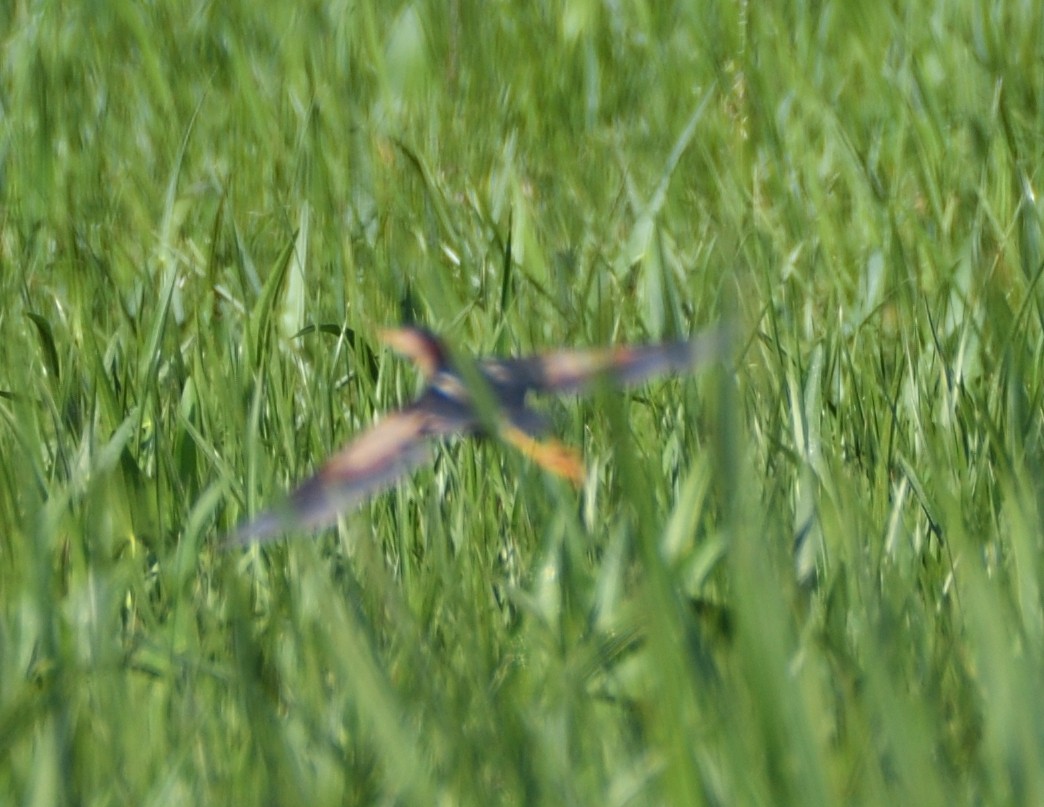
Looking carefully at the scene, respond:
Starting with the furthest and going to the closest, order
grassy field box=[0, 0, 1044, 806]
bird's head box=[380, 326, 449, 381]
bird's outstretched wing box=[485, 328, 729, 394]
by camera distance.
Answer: bird's head box=[380, 326, 449, 381] < bird's outstretched wing box=[485, 328, 729, 394] < grassy field box=[0, 0, 1044, 806]

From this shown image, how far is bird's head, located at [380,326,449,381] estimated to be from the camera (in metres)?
1.13

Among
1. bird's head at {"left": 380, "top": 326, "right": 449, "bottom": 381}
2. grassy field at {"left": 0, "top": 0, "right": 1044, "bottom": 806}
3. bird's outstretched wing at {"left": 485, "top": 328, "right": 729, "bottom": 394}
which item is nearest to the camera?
grassy field at {"left": 0, "top": 0, "right": 1044, "bottom": 806}

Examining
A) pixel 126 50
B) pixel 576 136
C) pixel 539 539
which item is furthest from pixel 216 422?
pixel 126 50

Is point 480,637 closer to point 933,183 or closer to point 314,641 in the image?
point 314,641

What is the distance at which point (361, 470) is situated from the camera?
34.4 inches

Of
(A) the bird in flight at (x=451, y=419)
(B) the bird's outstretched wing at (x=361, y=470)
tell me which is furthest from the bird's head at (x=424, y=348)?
(B) the bird's outstretched wing at (x=361, y=470)

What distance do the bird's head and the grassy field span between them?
0.04 metres

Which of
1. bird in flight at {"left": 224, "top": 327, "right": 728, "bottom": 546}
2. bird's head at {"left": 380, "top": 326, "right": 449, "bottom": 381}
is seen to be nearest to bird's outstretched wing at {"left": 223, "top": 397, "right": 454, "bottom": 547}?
bird in flight at {"left": 224, "top": 327, "right": 728, "bottom": 546}

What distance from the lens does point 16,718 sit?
805 millimetres

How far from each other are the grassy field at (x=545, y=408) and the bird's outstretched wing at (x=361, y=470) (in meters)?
0.05

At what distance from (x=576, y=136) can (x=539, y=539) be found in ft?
5.03

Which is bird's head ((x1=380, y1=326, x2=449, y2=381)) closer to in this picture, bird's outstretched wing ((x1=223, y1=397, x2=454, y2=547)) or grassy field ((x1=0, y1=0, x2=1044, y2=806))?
grassy field ((x1=0, y1=0, x2=1044, y2=806))

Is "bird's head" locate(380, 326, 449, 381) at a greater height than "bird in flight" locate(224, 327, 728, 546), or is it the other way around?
"bird's head" locate(380, 326, 449, 381)

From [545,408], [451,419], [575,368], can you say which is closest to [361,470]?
[451,419]
